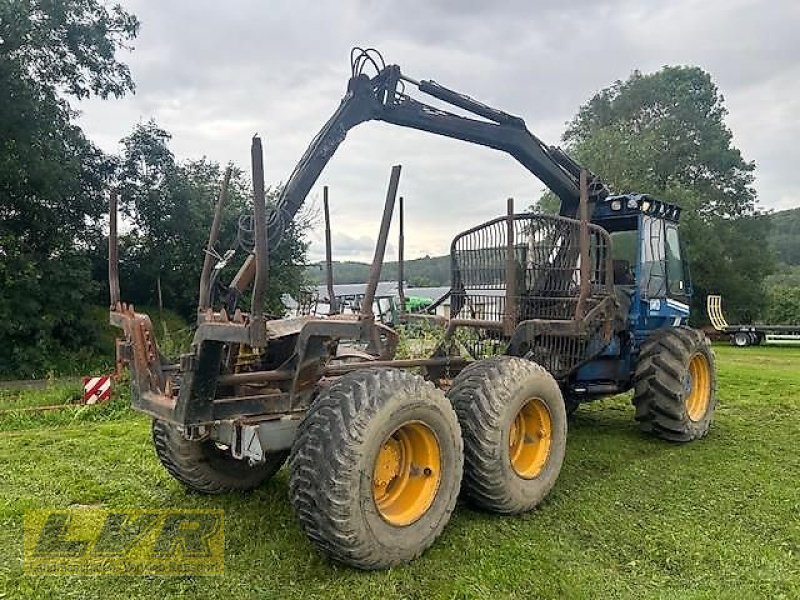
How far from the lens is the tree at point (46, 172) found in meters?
11.9

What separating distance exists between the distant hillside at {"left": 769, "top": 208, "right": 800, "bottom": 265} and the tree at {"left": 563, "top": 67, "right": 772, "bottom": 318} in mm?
25115

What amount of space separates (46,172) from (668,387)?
11.6 meters

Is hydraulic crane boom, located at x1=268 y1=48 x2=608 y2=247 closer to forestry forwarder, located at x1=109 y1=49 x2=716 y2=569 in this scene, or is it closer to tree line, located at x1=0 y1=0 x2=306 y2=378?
forestry forwarder, located at x1=109 y1=49 x2=716 y2=569

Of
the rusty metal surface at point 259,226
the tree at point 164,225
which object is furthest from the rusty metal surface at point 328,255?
the tree at point 164,225

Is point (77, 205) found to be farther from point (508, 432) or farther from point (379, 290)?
point (508, 432)

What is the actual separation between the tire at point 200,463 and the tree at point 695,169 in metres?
22.6

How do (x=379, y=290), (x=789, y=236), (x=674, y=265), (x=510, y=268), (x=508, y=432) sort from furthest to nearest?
1. (x=789, y=236)
2. (x=379, y=290)
3. (x=674, y=265)
4. (x=510, y=268)
5. (x=508, y=432)

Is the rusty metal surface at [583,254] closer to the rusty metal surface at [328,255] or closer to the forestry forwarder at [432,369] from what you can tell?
the forestry forwarder at [432,369]

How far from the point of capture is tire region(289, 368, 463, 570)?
10.3 ft

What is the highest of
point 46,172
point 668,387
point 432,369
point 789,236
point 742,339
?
point 789,236

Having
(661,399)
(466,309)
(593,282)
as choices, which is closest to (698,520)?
(661,399)

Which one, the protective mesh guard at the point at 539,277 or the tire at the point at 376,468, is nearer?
the tire at the point at 376,468

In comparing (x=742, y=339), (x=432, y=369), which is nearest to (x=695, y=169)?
(x=742, y=339)

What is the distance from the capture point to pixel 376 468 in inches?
139
